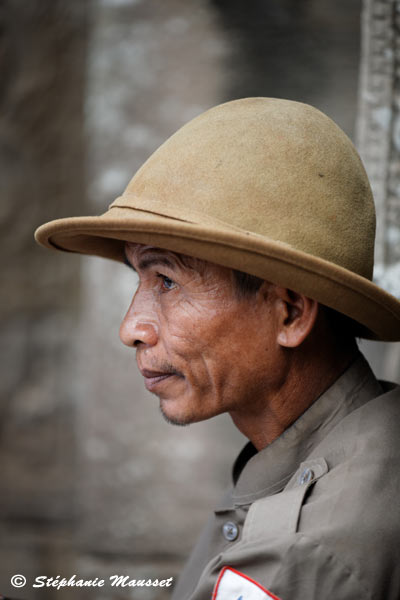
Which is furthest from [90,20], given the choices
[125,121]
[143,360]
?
[143,360]

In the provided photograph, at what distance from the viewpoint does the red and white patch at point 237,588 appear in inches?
43.1

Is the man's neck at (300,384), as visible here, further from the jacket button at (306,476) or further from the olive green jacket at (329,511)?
the jacket button at (306,476)

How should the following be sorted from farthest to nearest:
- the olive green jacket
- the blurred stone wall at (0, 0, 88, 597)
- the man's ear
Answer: the blurred stone wall at (0, 0, 88, 597) < the man's ear < the olive green jacket

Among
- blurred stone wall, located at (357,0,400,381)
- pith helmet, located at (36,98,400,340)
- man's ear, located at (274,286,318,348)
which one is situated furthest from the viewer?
blurred stone wall, located at (357,0,400,381)

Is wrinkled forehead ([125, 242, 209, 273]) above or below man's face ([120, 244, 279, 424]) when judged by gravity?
above

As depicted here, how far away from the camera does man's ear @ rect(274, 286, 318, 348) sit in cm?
139

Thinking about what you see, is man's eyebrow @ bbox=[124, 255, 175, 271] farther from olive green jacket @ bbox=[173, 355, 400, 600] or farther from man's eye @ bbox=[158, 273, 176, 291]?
olive green jacket @ bbox=[173, 355, 400, 600]

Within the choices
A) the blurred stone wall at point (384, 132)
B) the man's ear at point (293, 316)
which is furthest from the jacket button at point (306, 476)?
the blurred stone wall at point (384, 132)

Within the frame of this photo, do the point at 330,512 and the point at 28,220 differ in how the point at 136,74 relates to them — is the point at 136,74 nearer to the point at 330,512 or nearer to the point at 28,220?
the point at 28,220

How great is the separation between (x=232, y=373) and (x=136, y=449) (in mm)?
1344

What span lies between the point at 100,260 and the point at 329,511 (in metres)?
1.71

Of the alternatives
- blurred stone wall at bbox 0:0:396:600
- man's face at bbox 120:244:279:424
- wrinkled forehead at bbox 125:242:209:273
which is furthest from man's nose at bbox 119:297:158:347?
blurred stone wall at bbox 0:0:396:600

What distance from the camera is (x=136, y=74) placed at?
254 cm

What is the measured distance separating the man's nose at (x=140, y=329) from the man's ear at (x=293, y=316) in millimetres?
282
